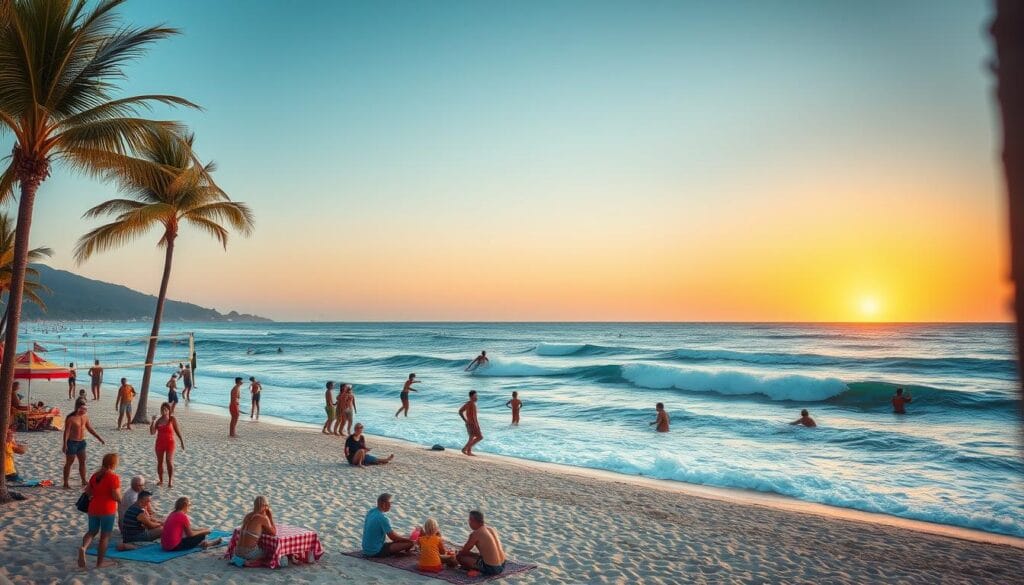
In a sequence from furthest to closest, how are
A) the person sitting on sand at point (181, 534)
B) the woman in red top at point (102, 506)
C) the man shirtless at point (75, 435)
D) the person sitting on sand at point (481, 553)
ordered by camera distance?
1. the man shirtless at point (75, 435)
2. the person sitting on sand at point (181, 534)
3. the person sitting on sand at point (481, 553)
4. the woman in red top at point (102, 506)

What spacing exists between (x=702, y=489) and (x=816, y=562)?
17.2 feet

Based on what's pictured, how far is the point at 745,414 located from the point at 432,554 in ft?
68.2

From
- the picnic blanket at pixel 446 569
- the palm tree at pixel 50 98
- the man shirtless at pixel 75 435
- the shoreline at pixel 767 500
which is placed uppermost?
the palm tree at pixel 50 98

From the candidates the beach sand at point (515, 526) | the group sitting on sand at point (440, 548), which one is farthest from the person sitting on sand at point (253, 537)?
the group sitting on sand at point (440, 548)

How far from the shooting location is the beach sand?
7.87 m

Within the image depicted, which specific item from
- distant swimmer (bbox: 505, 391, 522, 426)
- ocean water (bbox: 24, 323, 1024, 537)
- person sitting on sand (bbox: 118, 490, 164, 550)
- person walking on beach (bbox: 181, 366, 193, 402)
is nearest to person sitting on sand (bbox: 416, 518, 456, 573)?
person sitting on sand (bbox: 118, 490, 164, 550)

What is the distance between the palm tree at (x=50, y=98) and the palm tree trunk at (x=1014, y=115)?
10550mm

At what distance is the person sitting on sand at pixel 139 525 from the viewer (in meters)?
8.27

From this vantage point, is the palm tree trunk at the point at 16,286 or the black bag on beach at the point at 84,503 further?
the palm tree trunk at the point at 16,286

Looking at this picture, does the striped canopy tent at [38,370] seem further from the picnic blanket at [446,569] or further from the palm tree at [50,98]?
the picnic blanket at [446,569]

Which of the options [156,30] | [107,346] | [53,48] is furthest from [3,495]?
[107,346]

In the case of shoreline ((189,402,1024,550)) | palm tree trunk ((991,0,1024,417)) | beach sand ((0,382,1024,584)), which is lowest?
shoreline ((189,402,1024,550))

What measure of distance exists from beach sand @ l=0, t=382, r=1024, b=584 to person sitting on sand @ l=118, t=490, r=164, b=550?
1.89 ft

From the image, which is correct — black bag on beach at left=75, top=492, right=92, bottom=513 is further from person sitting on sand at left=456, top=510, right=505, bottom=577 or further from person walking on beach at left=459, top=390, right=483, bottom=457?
person walking on beach at left=459, top=390, right=483, bottom=457
